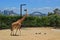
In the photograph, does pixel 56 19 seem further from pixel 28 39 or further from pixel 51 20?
pixel 28 39

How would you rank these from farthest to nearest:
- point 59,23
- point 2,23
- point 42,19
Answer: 1. point 42,19
2. point 59,23
3. point 2,23

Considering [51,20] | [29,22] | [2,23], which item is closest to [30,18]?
[29,22]

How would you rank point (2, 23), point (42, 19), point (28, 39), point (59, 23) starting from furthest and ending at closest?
point (42, 19)
point (59, 23)
point (2, 23)
point (28, 39)

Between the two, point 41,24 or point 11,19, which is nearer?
point 11,19

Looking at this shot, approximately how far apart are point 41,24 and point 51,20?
188 centimetres

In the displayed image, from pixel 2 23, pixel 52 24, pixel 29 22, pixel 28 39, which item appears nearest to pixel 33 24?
pixel 29 22

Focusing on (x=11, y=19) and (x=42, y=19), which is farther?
(x=42, y=19)

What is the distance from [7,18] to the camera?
1494 inches

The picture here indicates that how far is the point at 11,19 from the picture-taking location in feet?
125

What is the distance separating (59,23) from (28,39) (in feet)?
74.6

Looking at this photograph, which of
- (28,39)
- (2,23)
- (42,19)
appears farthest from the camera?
(42,19)

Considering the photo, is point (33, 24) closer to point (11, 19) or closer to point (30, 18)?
point (30, 18)

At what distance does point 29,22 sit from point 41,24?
216 cm

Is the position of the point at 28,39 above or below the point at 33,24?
above
